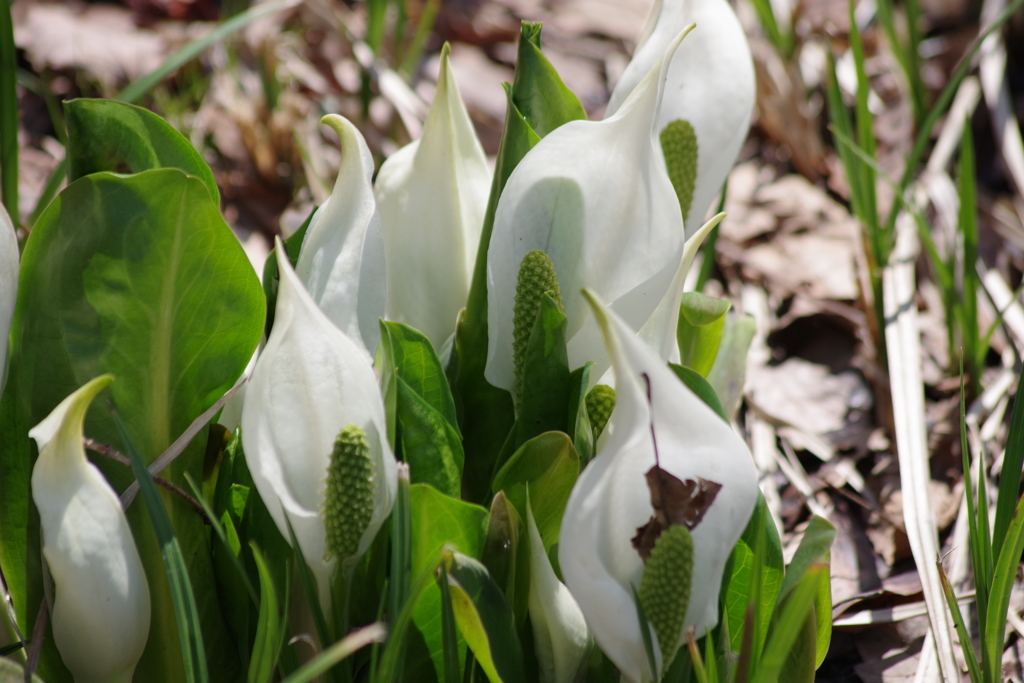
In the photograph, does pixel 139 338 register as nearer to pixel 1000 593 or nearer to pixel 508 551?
pixel 508 551

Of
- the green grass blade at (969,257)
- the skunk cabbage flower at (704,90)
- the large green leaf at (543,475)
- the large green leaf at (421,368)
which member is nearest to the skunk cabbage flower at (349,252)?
the large green leaf at (421,368)

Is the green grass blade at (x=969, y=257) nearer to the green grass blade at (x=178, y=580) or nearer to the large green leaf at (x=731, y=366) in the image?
the large green leaf at (x=731, y=366)

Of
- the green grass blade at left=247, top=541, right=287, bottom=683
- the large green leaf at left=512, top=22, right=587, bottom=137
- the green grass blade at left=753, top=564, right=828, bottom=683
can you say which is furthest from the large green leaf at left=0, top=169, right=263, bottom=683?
the green grass blade at left=753, top=564, right=828, bottom=683

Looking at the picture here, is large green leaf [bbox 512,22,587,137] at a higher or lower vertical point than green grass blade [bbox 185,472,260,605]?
higher

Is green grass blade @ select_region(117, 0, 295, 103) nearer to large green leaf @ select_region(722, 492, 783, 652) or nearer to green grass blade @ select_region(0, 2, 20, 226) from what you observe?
green grass blade @ select_region(0, 2, 20, 226)

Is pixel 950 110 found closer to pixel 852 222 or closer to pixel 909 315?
pixel 852 222

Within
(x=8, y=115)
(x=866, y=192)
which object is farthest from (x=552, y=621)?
(x=866, y=192)

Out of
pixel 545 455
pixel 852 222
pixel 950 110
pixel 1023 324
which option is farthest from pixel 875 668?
pixel 950 110
